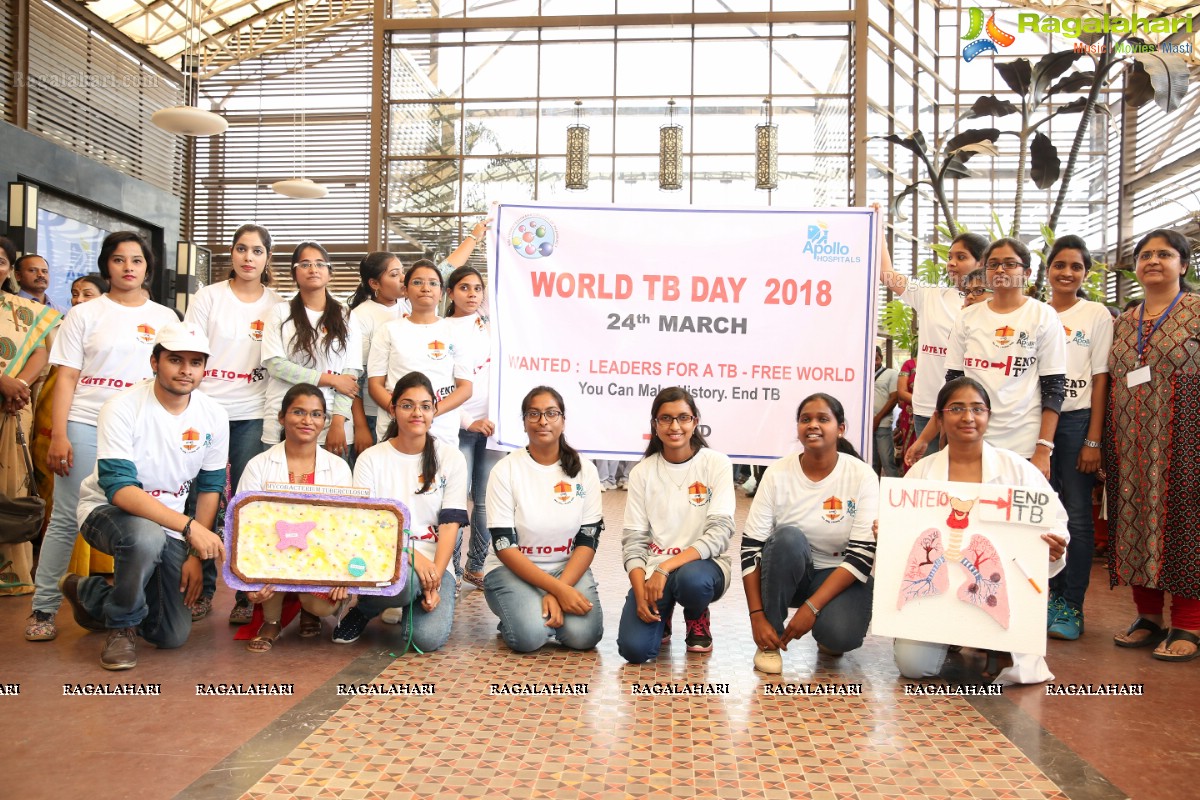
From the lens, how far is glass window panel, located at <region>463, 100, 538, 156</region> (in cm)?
1060

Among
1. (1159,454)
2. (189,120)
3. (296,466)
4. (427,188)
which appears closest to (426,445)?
(296,466)

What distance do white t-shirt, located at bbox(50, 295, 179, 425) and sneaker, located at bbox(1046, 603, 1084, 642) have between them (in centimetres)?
334

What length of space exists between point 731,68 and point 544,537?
825 cm

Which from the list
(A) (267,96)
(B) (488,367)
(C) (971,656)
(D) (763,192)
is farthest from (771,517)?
(A) (267,96)

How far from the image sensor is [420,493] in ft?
10.9

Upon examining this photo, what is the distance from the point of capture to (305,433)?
10.6 feet

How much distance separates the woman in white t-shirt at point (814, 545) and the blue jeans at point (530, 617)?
0.53m

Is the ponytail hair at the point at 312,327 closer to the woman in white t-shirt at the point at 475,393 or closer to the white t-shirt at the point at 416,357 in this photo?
the white t-shirt at the point at 416,357

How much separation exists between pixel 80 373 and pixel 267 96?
11691 mm

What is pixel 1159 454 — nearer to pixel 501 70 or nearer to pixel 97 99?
pixel 501 70

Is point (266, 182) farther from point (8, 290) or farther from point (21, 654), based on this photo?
point (21, 654)

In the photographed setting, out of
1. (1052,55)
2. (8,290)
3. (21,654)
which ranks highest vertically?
(1052,55)

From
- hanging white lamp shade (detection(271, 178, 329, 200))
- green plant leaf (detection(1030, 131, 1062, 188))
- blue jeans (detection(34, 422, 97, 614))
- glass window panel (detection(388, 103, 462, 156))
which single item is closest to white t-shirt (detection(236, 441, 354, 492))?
blue jeans (detection(34, 422, 97, 614))

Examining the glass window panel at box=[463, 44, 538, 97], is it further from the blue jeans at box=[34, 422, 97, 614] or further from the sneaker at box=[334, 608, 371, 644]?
the sneaker at box=[334, 608, 371, 644]
